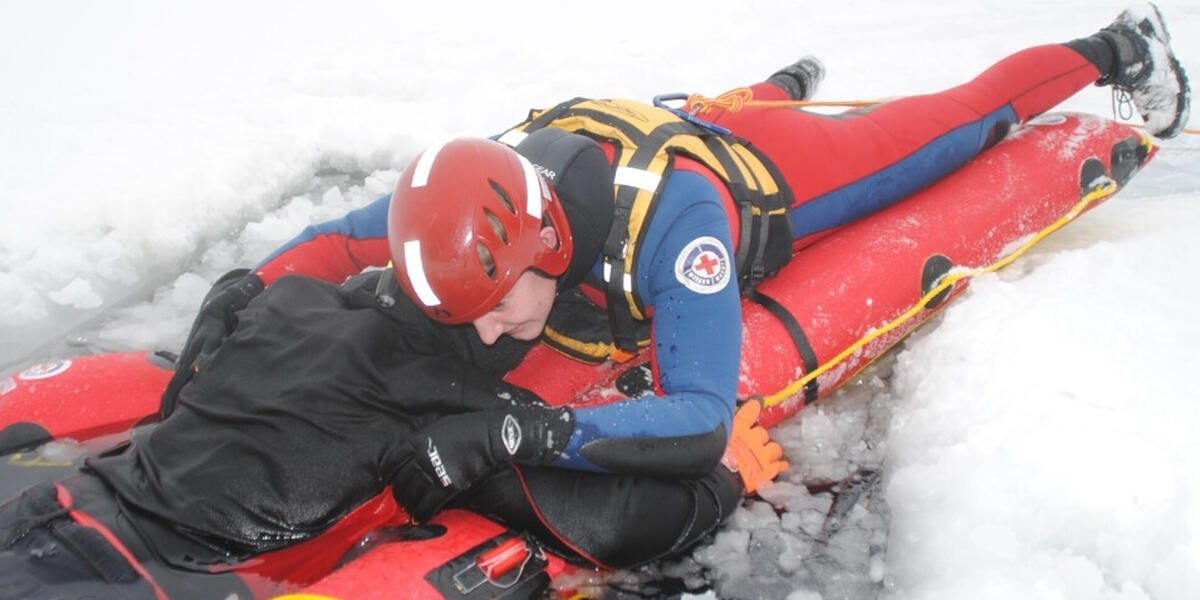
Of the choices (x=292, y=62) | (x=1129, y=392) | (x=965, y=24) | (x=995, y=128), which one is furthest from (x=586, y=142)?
(x=965, y=24)

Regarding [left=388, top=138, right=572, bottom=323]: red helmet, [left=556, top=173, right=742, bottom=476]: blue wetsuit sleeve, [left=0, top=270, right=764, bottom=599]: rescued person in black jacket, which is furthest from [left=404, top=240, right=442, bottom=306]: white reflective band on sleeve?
[left=556, top=173, right=742, bottom=476]: blue wetsuit sleeve

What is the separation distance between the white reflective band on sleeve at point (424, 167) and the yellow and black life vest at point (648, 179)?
0.54m

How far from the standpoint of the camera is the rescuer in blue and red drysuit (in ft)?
7.36

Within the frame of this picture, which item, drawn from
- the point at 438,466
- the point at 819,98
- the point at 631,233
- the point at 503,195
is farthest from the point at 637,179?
the point at 819,98

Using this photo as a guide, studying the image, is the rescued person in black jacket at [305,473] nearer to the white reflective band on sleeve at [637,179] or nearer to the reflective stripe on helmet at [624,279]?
the reflective stripe on helmet at [624,279]

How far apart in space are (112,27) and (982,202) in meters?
6.03

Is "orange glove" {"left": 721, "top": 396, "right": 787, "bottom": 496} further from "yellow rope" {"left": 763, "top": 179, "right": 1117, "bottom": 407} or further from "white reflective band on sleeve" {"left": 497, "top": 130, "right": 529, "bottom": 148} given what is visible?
"white reflective band on sleeve" {"left": 497, "top": 130, "right": 529, "bottom": 148}

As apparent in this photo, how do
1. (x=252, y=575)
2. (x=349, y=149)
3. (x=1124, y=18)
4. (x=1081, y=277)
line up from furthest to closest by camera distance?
(x=349, y=149), (x=1124, y=18), (x=1081, y=277), (x=252, y=575)

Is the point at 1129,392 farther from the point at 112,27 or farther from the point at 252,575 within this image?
the point at 112,27

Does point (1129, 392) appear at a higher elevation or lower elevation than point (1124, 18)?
lower

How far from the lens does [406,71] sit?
596 cm

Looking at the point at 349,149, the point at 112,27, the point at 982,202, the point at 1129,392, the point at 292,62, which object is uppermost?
the point at 112,27

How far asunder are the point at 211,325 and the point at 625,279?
4.02 ft

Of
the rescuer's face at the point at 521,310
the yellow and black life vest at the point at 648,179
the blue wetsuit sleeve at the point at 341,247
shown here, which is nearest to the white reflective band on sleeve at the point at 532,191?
the rescuer's face at the point at 521,310
